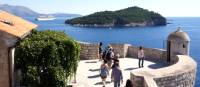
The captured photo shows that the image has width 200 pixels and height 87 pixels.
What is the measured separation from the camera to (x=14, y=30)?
47.3 ft

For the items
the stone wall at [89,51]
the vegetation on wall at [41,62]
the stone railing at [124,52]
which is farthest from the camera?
the stone wall at [89,51]

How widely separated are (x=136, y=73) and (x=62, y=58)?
2991 mm

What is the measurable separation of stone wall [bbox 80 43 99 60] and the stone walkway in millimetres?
689

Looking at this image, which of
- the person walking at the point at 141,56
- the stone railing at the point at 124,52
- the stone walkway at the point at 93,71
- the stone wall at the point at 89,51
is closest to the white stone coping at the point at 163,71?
the stone walkway at the point at 93,71

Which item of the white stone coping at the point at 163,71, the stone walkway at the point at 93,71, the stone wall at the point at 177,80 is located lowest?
the stone walkway at the point at 93,71

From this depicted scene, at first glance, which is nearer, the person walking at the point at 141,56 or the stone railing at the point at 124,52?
the person walking at the point at 141,56

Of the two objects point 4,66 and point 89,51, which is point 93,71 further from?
point 4,66

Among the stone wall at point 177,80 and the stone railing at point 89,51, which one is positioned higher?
the stone railing at point 89,51

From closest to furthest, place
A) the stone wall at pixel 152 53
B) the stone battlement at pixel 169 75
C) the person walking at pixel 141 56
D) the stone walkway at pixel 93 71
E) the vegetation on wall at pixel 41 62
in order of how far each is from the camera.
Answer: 1. the stone battlement at pixel 169 75
2. the vegetation on wall at pixel 41 62
3. the stone walkway at pixel 93 71
4. the person walking at pixel 141 56
5. the stone wall at pixel 152 53

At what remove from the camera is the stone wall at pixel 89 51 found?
926 inches

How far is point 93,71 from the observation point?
64.4 feet

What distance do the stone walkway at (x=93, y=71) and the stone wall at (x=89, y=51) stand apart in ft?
2.26

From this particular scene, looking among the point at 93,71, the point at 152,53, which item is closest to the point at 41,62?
the point at 93,71

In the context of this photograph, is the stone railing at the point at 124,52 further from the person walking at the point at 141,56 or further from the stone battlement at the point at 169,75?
the person walking at the point at 141,56
